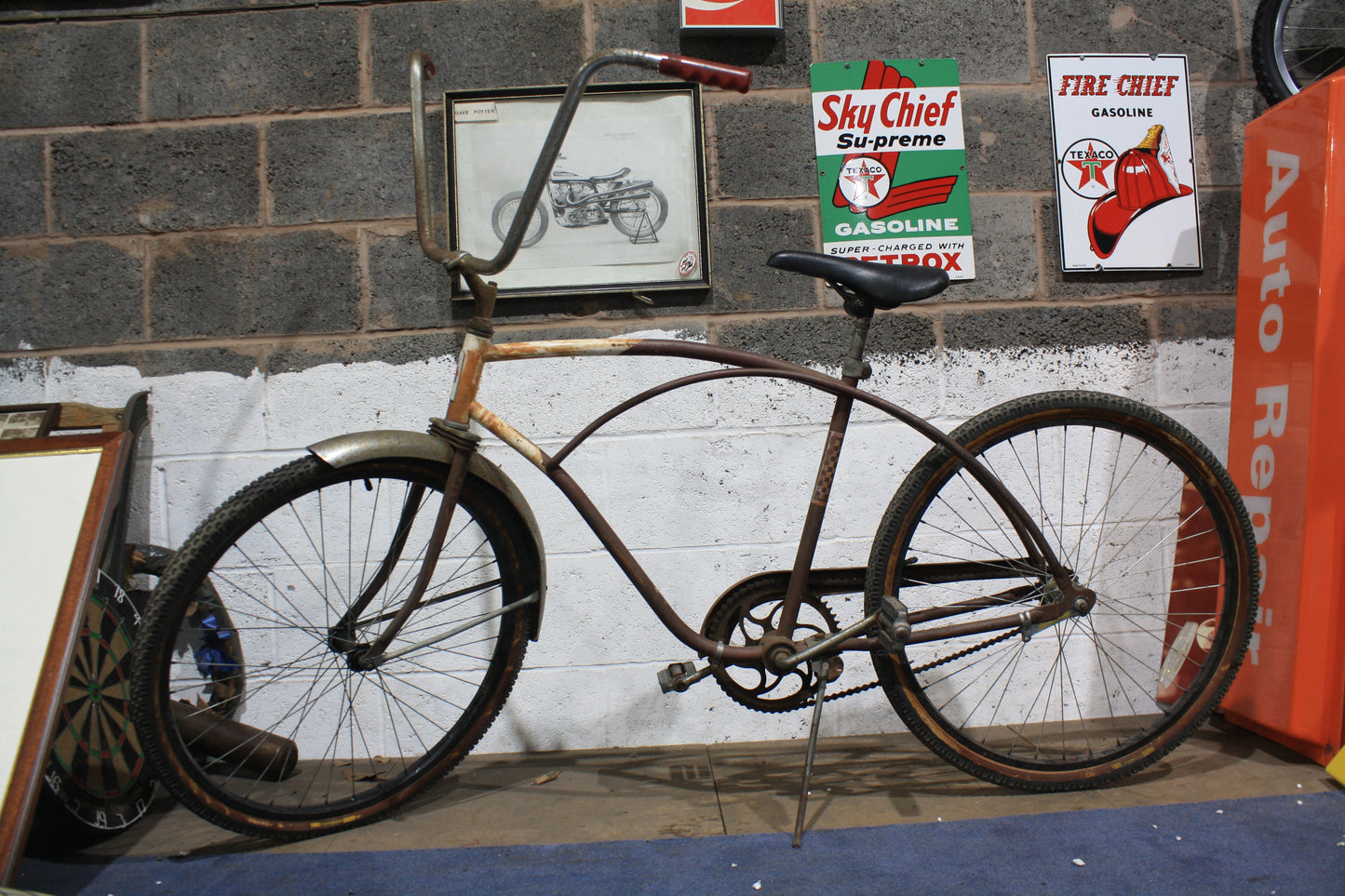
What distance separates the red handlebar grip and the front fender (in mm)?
810

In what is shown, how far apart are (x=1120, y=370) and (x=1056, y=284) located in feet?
0.94

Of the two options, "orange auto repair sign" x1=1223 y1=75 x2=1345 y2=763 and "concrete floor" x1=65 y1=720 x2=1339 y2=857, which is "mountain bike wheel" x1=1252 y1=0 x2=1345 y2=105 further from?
"concrete floor" x1=65 y1=720 x2=1339 y2=857

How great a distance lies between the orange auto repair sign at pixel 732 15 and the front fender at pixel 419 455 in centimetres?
129

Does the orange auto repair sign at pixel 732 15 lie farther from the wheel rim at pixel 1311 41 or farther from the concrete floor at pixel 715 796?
the concrete floor at pixel 715 796

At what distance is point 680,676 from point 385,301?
1.24m

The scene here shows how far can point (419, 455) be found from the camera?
5.08ft

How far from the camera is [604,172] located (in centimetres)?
213

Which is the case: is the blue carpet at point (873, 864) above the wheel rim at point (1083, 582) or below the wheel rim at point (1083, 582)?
below

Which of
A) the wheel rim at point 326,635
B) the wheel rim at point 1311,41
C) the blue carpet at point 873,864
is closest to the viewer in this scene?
the blue carpet at point 873,864

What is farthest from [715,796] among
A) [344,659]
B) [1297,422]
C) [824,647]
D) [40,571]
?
[1297,422]

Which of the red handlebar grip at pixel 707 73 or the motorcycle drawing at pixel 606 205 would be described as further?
the motorcycle drawing at pixel 606 205

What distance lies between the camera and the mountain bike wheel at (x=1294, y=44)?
2.11 meters

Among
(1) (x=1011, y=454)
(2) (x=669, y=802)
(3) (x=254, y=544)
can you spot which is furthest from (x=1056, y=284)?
(3) (x=254, y=544)

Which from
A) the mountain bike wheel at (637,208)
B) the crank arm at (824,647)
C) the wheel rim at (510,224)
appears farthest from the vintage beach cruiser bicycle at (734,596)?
the mountain bike wheel at (637,208)
